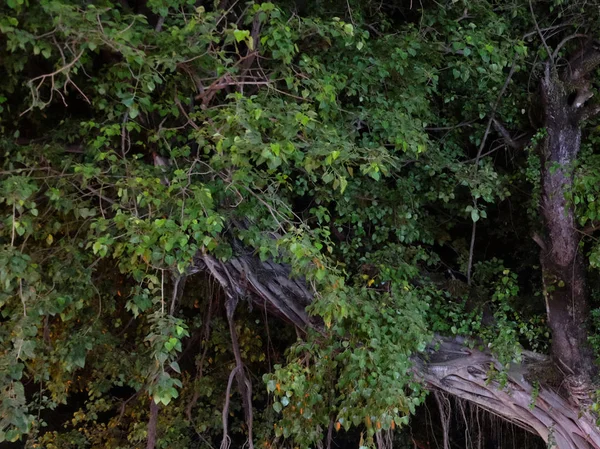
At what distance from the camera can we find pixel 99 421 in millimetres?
5254

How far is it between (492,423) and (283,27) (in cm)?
320

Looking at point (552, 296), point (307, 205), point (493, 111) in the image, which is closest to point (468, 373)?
point (552, 296)

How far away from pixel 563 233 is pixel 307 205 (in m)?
1.70

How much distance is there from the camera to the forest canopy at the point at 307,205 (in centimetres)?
241

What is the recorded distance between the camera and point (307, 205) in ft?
12.9

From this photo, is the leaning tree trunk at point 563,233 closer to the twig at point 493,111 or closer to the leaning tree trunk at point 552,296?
the leaning tree trunk at point 552,296

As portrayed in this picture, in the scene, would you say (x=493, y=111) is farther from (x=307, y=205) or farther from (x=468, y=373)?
(x=468, y=373)

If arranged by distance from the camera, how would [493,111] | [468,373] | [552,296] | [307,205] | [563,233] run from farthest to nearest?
[307,205] → [493,111] → [468,373] → [552,296] → [563,233]

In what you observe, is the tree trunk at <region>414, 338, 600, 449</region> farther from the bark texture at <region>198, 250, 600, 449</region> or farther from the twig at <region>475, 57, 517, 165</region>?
the twig at <region>475, 57, 517, 165</region>

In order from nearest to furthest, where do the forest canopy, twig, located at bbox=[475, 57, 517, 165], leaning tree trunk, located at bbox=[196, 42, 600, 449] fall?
the forest canopy → leaning tree trunk, located at bbox=[196, 42, 600, 449] → twig, located at bbox=[475, 57, 517, 165]

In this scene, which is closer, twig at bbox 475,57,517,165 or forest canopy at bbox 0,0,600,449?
forest canopy at bbox 0,0,600,449

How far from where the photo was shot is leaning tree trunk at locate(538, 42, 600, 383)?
325cm

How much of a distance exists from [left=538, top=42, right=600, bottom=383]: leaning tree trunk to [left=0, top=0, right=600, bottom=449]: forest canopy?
13 millimetres

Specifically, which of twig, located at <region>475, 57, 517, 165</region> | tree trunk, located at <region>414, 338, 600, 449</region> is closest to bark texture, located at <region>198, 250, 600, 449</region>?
tree trunk, located at <region>414, 338, 600, 449</region>
